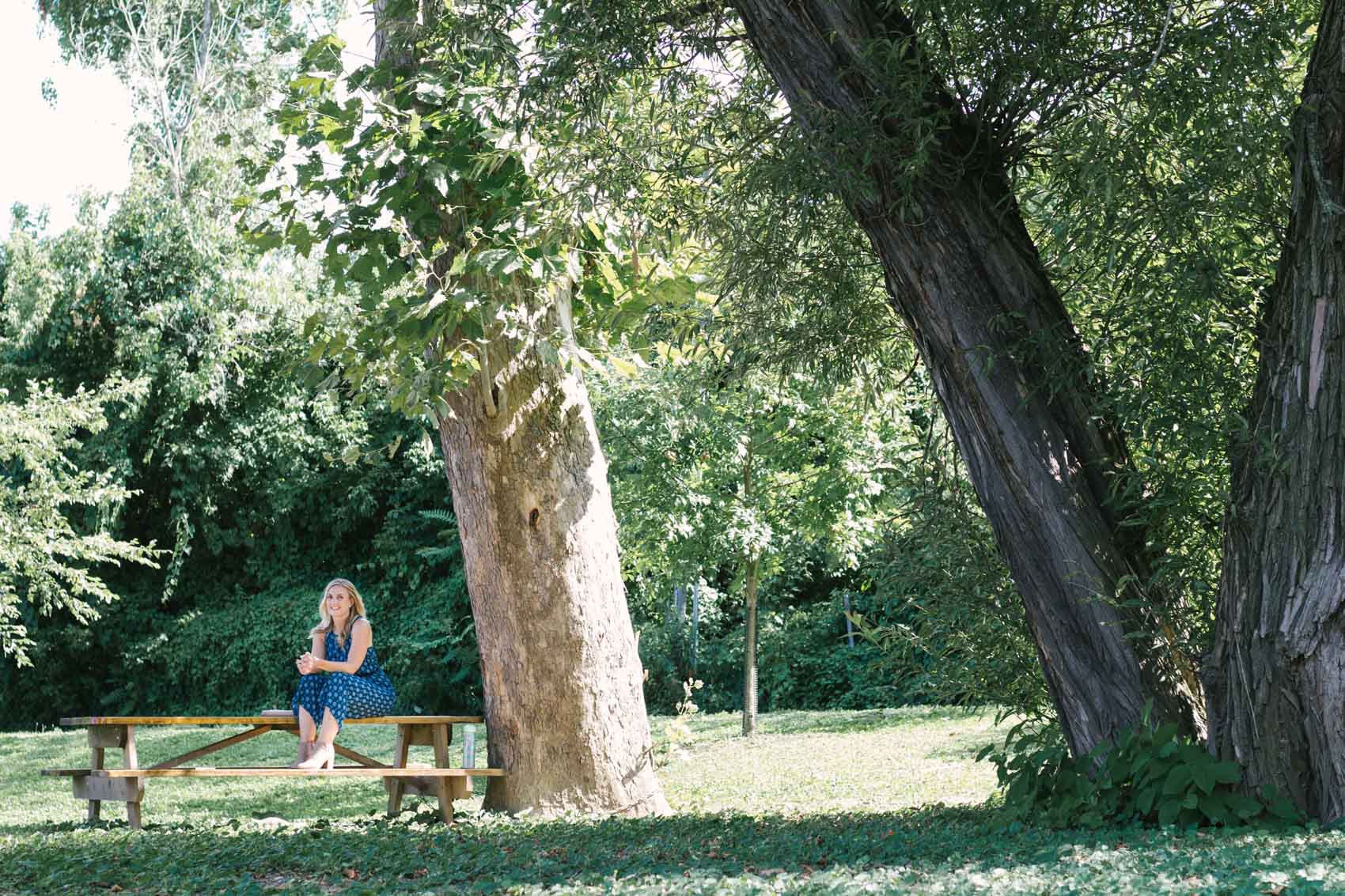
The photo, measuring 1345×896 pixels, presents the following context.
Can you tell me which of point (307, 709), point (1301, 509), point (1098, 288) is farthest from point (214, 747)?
point (1301, 509)

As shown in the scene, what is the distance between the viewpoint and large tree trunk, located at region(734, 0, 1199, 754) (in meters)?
4.62

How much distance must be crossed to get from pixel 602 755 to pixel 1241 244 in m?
4.11

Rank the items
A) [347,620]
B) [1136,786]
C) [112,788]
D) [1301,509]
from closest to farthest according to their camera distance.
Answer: [1301,509] → [1136,786] → [112,788] → [347,620]

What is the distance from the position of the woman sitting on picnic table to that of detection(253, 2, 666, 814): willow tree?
0.90 m

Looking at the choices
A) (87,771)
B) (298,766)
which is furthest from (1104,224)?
(87,771)

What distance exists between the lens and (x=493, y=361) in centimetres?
677

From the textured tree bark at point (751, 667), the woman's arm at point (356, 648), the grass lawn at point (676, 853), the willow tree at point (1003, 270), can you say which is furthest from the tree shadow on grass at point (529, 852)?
the textured tree bark at point (751, 667)

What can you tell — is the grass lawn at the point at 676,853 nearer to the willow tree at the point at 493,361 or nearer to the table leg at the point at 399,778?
the table leg at the point at 399,778

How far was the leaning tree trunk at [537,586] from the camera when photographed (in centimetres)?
671

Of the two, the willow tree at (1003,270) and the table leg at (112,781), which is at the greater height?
the willow tree at (1003,270)

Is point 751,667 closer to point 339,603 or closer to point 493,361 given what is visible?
point 339,603

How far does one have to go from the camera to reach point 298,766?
275 inches

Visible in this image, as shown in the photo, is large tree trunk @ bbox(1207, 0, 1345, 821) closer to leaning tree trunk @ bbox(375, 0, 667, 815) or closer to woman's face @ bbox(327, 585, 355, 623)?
leaning tree trunk @ bbox(375, 0, 667, 815)

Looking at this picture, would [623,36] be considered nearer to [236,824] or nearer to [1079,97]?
[1079,97]
